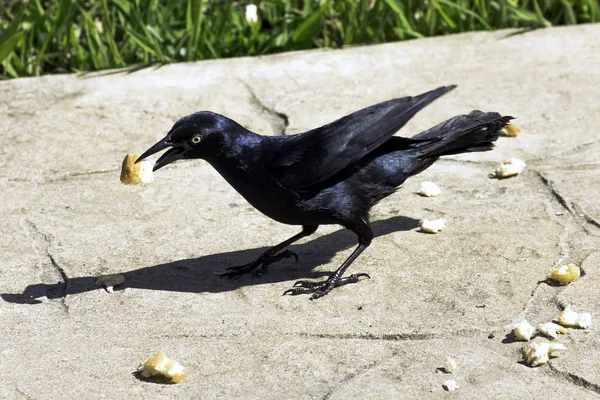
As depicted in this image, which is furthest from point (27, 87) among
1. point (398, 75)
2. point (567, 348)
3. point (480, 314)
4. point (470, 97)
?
point (567, 348)

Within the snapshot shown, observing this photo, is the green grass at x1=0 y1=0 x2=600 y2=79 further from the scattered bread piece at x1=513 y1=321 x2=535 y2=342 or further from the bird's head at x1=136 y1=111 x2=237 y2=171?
the scattered bread piece at x1=513 y1=321 x2=535 y2=342

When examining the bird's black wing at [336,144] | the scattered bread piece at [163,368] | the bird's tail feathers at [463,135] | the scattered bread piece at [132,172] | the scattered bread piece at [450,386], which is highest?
the bird's black wing at [336,144]

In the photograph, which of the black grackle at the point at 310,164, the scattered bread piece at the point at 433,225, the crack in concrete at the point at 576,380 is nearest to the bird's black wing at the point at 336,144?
the black grackle at the point at 310,164

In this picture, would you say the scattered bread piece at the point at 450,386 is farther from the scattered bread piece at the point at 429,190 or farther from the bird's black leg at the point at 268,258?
the scattered bread piece at the point at 429,190

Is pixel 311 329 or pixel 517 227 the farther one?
pixel 517 227

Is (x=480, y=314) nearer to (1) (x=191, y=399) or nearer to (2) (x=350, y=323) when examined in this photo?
(2) (x=350, y=323)

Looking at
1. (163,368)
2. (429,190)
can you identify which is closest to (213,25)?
(429,190)
